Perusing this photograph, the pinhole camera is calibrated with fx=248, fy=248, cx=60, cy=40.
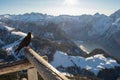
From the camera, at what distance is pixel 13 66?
16.9 ft

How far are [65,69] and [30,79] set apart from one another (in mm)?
192157

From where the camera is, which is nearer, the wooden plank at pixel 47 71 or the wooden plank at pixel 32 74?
the wooden plank at pixel 47 71

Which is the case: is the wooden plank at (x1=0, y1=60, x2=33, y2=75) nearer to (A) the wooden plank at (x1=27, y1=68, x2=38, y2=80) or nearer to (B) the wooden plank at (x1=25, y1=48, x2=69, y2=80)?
(A) the wooden plank at (x1=27, y1=68, x2=38, y2=80)

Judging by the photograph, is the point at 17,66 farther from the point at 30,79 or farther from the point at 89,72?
the point at 89,72

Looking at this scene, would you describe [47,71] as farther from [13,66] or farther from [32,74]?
[13,66]

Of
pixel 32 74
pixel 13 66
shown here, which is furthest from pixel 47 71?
pixel 13 66

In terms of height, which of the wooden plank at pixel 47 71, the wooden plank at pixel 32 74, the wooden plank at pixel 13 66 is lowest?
the wooden plank at pixel 32 74

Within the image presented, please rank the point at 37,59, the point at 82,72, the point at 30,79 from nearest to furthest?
the point at 37,59 → the point at 30,79 → the point at 82,72

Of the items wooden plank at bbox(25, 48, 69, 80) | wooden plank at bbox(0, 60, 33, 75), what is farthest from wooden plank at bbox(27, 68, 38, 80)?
wooden plank at bbox(25, 48, 69, 80)

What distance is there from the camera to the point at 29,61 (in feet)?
17.7

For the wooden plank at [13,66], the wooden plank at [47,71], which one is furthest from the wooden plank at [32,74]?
the wooden plank at [47,71]

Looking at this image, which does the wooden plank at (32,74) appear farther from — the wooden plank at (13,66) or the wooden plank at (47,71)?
the wooden plank at (47,71)

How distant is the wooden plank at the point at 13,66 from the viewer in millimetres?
5047

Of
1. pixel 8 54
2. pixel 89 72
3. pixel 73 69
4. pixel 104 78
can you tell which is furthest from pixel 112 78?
pixel 8 54
